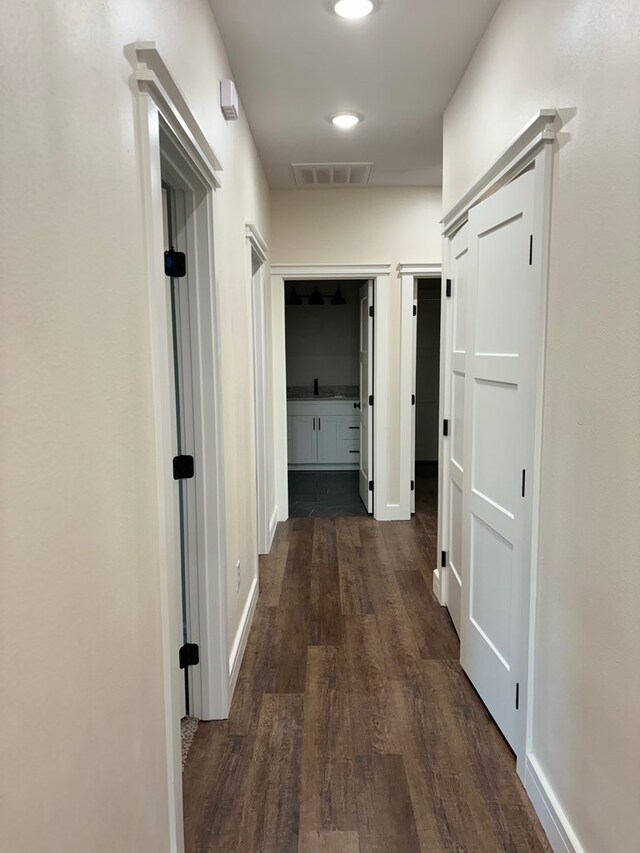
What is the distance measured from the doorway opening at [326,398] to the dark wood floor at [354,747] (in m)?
2.17

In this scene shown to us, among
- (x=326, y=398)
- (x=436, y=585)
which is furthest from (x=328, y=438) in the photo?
(x=436, y=585)

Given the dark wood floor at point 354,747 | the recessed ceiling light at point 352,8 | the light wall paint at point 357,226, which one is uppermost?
the recessed ceiling light at point 352,8

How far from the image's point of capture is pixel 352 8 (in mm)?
2129

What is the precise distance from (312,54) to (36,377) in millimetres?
2314

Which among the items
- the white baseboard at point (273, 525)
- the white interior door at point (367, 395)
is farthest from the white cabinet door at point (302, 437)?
the white baseboard at point (273, 525)

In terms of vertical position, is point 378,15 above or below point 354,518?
above

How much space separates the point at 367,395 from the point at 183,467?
3.04 meters

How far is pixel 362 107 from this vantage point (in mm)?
3074

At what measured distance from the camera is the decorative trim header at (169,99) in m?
1.24

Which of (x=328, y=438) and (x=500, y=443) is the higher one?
(x=500, y=443)

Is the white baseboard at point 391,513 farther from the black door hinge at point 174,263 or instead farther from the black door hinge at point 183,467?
the black door hinge at point 174,263

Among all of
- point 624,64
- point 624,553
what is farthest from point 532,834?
point 624,64

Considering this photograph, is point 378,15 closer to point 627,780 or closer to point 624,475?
point 624,475

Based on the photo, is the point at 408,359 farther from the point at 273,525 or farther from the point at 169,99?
A: the point at 169,99
